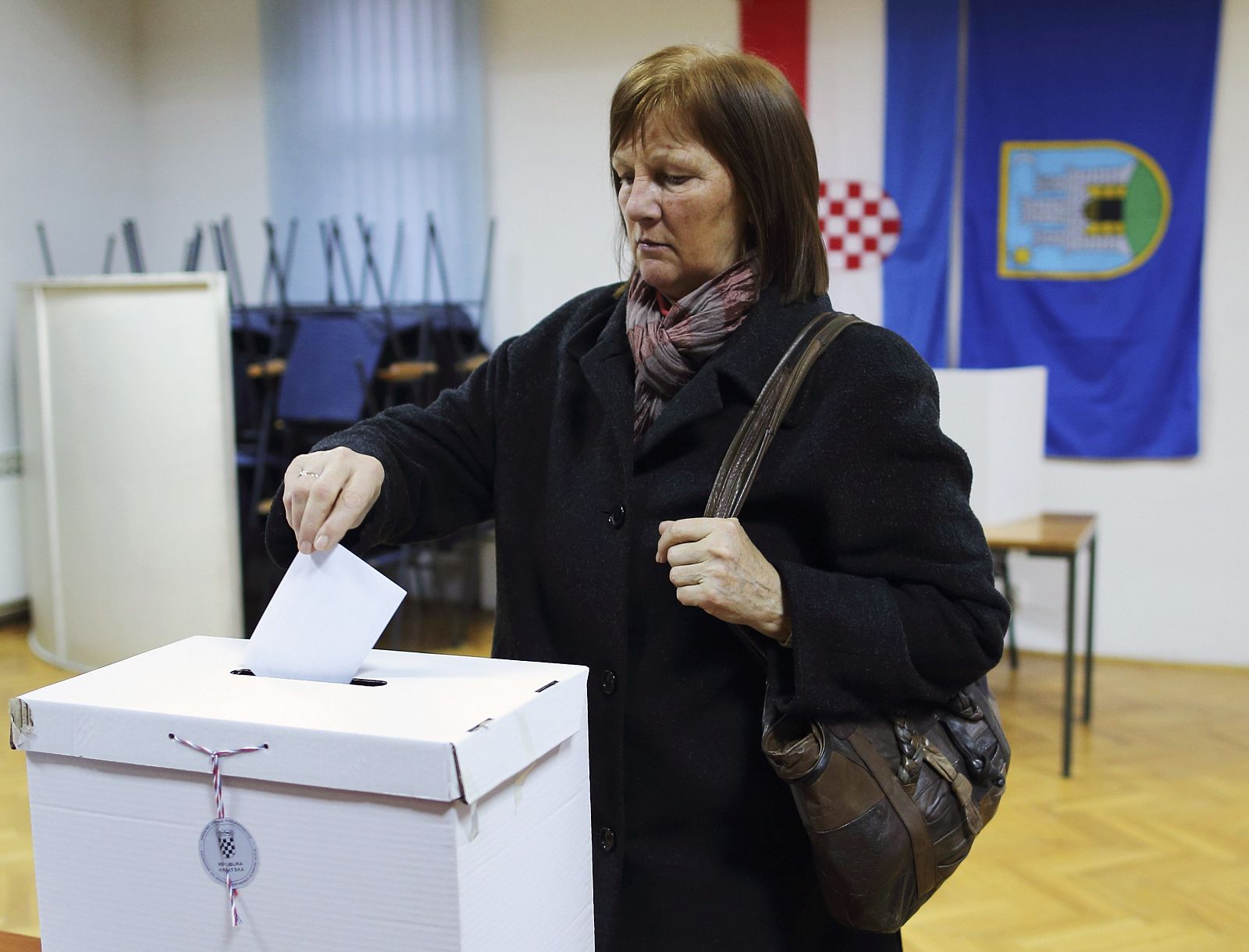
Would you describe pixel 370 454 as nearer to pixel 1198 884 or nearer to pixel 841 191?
Result: pixel 1198 884

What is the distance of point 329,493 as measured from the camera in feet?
3.54

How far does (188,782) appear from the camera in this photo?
80 cm

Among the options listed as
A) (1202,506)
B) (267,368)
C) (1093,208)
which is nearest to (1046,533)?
(1202,506)

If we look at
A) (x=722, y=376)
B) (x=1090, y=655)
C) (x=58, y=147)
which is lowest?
(x=1090, y=655)

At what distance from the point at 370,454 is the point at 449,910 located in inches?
21.5

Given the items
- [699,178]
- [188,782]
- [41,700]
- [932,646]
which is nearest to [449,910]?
[188,782]

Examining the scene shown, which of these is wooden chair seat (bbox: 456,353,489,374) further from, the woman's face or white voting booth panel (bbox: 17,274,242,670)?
the woman's face

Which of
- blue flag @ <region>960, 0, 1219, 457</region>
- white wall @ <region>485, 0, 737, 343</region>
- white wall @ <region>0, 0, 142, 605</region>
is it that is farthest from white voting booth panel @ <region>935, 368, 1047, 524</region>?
white wall @ <region>0, 0, 142, 605</region>

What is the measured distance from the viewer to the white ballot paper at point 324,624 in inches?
35.8

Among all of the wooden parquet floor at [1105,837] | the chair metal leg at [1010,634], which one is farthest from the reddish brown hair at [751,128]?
the chair metal leg at [1010,634]

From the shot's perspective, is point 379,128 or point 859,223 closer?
point 859,223

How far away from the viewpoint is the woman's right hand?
3.38 feet

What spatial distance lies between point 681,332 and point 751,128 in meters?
0.20

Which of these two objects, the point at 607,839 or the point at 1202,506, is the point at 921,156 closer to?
the point at 1202,506
